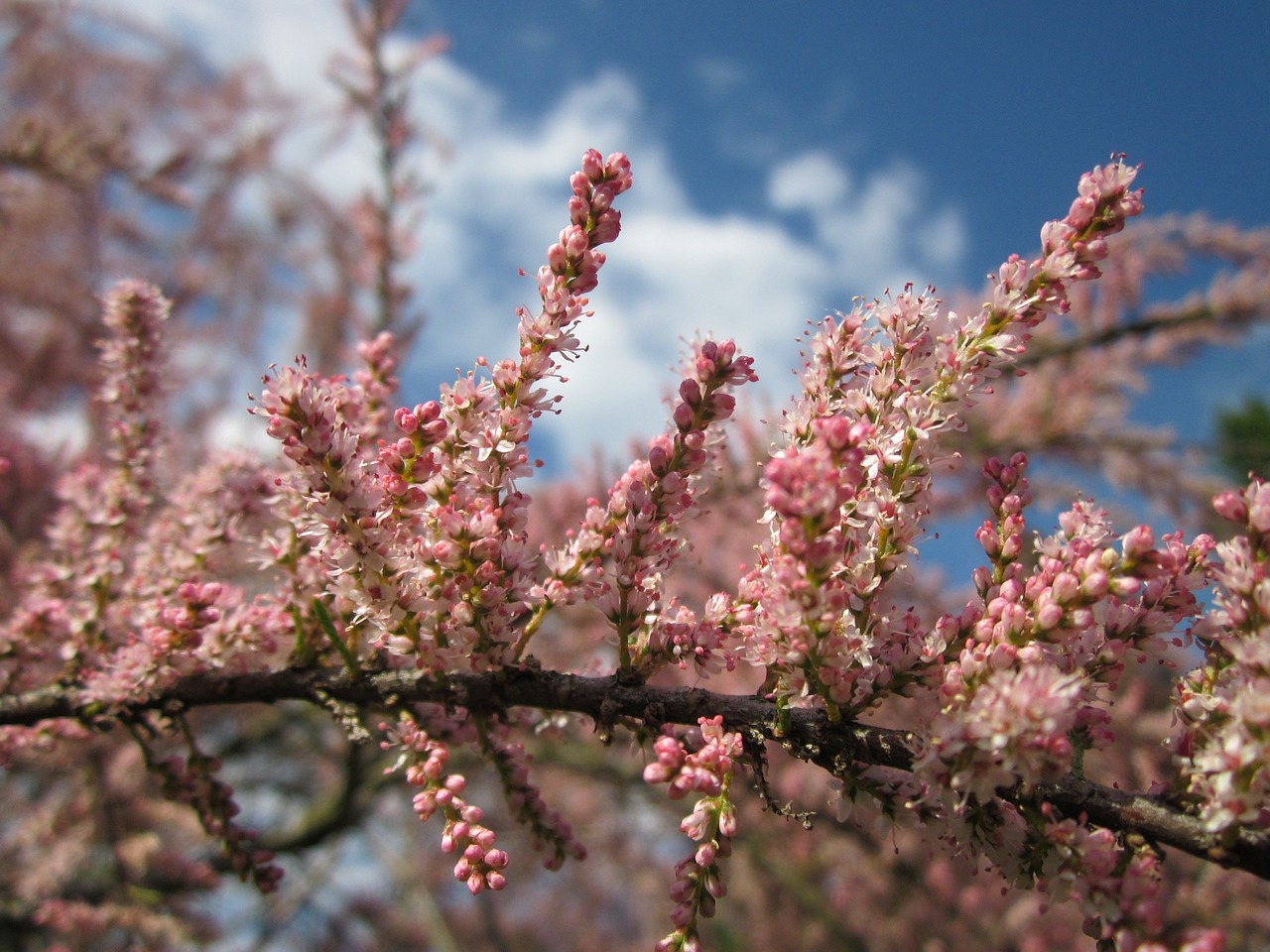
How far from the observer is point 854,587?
4.44 ft

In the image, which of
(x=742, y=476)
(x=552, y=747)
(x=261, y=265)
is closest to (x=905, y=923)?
(x=552, y=747)

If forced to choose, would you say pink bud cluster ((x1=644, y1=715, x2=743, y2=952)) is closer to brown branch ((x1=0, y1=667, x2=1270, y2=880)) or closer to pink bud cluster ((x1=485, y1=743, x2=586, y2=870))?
brown branch ((x1=0, y1=667, x2=1270, y2=880))

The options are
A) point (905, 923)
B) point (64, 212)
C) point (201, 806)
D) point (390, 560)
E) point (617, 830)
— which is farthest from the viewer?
point (617, 830)

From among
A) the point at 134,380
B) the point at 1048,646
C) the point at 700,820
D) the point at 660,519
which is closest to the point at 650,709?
the point at 700,820

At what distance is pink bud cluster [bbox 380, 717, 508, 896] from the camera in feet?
4.38

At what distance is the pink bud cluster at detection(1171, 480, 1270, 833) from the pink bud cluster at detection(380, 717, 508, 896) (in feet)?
3.27

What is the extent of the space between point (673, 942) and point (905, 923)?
5685 millimetres

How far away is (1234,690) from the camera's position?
1.18m

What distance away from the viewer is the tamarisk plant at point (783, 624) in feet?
3.86

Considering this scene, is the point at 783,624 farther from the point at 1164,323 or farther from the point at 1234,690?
the point at 1164,323

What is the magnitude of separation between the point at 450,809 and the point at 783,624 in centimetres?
67

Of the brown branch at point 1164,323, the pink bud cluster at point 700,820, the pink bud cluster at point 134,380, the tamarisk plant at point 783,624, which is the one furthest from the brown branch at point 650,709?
the brown branch at point 1164,323

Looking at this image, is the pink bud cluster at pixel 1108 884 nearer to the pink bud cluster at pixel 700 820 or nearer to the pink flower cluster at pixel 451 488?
the pink bud cluster at pixel 700 820

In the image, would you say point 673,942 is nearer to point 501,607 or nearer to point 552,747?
point 501,607
